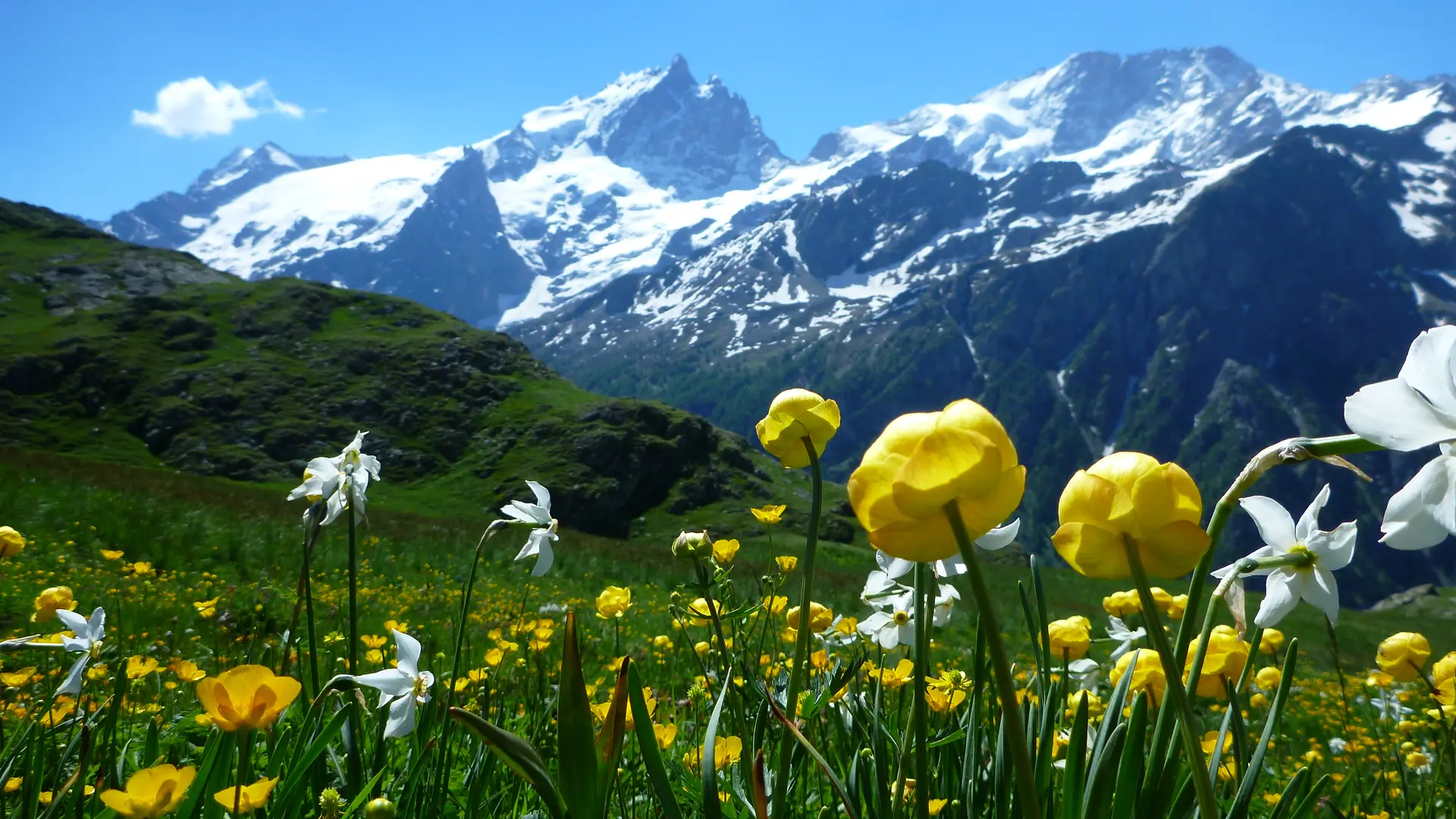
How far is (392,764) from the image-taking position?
269 centimetres

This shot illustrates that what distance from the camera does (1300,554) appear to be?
4.26ft

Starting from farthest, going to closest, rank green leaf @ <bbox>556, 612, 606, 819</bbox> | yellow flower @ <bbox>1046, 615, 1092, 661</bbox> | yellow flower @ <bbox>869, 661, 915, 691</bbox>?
yellow flower @ <bbox>869, 661, 915, 691</bbox>, yellow flower @ <bbox>1046, 615, 1092, 661</bbox>, green leaf @ <bbox>556, 612, 606, 819</bbox>

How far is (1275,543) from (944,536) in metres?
0.90

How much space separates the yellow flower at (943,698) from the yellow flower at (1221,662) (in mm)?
745

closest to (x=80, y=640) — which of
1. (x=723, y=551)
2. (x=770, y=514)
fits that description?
(x=723, y=551)

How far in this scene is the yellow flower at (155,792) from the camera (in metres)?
1.21

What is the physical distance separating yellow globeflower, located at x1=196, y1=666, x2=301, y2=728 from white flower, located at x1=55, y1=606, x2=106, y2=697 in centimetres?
99

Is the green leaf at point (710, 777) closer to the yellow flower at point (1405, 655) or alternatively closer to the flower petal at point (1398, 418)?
the flower petal at point (1398, 418)

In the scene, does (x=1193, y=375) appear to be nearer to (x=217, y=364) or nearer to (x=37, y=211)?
(x=217, y=364)

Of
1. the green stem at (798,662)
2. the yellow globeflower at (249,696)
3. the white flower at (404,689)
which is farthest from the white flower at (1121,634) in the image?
the yellow globeflower at (249,696)

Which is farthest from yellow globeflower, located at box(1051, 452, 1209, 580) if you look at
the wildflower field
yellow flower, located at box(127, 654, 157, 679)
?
yellow flower, located at box(127, 654, 157, 679)

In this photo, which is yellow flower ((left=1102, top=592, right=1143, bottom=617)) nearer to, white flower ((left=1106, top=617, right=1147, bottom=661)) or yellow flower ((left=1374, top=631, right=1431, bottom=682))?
white flower ((left=1106, top=617, right=1147, bottom=661))

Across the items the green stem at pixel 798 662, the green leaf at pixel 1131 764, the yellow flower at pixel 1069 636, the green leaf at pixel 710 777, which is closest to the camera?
the green leaf at pixel 1131 764

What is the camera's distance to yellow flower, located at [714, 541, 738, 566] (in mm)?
2529
